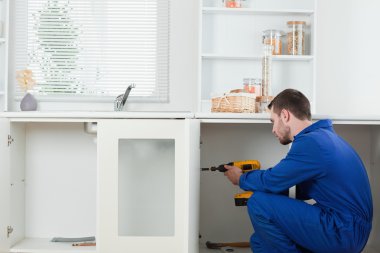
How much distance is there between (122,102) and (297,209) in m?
1.41

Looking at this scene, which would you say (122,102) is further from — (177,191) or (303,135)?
(303,135)

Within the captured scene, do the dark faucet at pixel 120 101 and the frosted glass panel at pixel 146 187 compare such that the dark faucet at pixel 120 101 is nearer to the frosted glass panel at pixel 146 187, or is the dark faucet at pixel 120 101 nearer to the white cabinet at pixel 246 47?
the white cabinet at pixel 246 47

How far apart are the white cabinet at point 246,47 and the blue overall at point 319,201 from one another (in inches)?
44.9

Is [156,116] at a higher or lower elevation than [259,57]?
lower

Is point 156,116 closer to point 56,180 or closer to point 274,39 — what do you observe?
point 56,180

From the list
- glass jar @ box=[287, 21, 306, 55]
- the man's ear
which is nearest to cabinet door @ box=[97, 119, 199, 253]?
the man's ear

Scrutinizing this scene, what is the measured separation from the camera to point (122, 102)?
335 centimetres

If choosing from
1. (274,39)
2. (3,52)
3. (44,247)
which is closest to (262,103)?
(274,39)

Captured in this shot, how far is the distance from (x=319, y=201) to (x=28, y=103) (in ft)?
6.15

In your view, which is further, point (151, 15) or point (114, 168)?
point (151, 15)

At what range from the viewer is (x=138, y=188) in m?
2.76

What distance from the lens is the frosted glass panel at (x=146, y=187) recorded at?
272cm

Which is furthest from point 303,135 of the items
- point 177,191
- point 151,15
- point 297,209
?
point 151,15

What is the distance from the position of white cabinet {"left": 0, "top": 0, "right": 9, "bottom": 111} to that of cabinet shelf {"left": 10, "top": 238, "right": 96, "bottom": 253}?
35.1 inches
